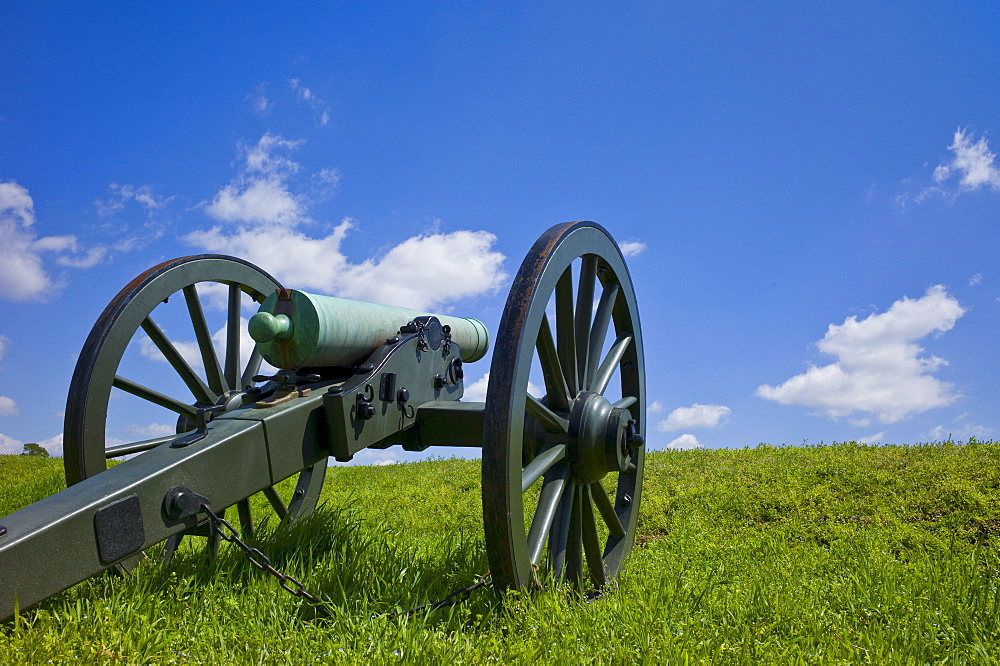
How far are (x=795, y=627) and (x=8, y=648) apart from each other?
3160 mm

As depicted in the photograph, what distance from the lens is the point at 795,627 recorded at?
11.2 feet

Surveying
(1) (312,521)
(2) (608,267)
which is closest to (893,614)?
(2) (608,267)

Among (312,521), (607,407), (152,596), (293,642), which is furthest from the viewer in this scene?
(312,521)

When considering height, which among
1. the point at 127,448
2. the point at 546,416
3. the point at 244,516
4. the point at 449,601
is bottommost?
the point at 449,601

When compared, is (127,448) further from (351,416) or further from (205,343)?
(351,416)

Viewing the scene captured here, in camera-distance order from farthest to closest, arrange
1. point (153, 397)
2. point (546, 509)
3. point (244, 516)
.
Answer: point (244, 516) → point (153, 397) → point (546, 509)

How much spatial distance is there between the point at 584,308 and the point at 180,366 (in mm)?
2757

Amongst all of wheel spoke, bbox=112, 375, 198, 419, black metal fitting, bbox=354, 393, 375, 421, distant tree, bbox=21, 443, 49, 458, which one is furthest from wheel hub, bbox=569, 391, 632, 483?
distant tree, bbox=21, 443, 49, 458

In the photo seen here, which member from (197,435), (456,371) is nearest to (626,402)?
(456,371)

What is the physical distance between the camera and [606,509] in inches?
172

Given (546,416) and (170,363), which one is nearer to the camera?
(546,416)

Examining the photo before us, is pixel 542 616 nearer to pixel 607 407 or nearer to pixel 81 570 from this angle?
pixel 607 407

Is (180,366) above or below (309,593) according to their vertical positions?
above

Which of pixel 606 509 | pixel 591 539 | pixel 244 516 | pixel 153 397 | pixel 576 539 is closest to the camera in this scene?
pixel 576 539
